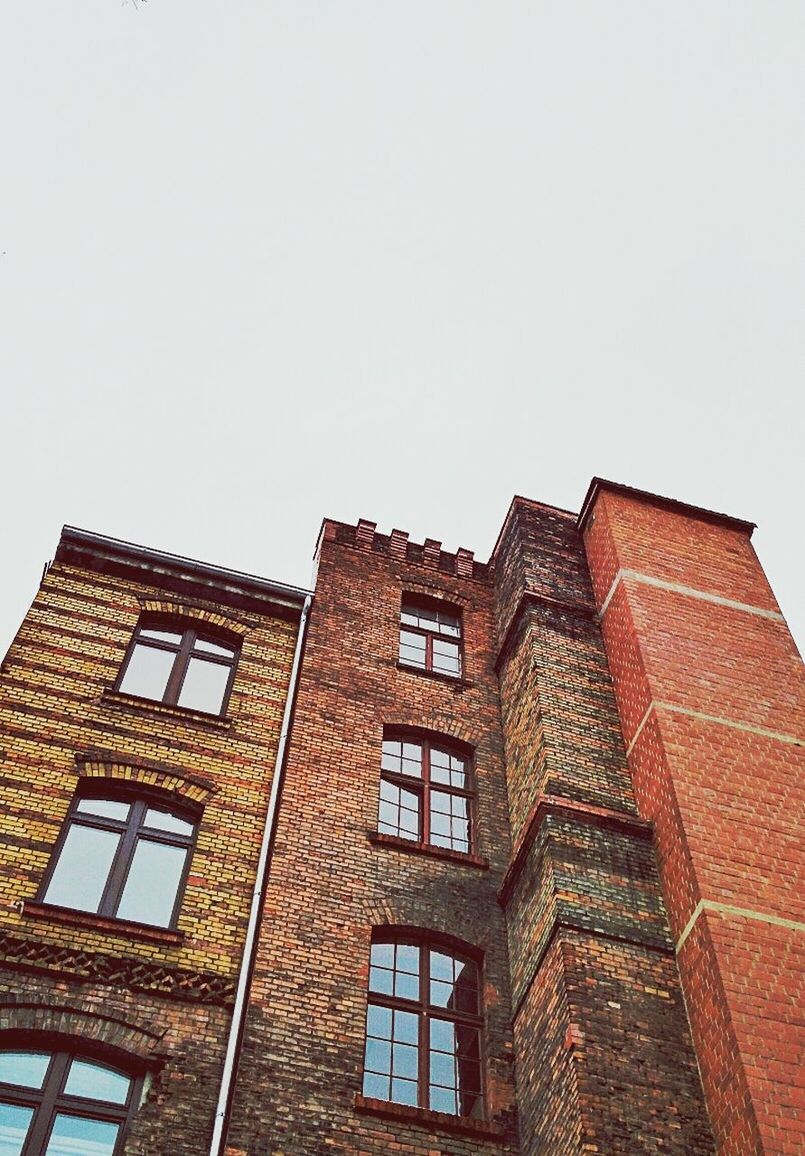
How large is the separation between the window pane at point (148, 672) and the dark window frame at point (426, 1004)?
177 inches

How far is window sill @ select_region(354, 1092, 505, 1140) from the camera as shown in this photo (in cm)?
961

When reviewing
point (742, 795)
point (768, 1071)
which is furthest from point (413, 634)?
point (768, 1071)

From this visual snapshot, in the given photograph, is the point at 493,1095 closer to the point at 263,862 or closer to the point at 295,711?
the point at 263,862

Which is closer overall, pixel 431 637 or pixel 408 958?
pixel 408 958

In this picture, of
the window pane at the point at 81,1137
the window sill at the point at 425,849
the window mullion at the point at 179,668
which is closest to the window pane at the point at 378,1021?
the window sill at the point at 425,849

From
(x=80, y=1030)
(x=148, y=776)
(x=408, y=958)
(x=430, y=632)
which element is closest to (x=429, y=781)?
(x=408, y=958)

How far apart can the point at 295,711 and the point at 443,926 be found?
345cm

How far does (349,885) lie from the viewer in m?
11.6

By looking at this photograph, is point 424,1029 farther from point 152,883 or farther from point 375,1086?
point 152,883

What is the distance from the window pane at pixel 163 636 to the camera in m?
14.7

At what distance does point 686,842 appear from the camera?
10.2m

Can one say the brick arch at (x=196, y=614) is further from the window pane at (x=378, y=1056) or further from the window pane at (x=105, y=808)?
the window pane at (x=378, y=1056)

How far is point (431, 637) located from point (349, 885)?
225 inches

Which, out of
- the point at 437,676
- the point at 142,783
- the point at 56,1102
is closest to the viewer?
the point at 56,1102
